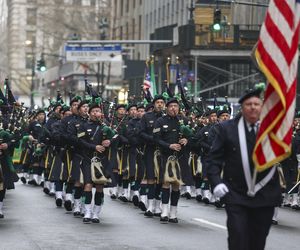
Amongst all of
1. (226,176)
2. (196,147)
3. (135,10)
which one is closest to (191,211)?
(196,147)

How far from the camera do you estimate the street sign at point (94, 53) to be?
43.2m

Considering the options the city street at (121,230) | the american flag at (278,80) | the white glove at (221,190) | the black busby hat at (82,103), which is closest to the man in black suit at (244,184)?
the white glove at (221,190)

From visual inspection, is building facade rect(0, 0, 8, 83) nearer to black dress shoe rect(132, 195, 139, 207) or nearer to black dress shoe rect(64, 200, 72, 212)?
black dress shoe rect(132, 195, 139, 207)

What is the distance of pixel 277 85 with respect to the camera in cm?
930

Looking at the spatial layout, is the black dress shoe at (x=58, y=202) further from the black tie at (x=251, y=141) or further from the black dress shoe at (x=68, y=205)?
the black tie at (x=251, y=141)

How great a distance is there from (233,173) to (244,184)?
16cm

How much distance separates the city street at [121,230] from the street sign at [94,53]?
2319cm

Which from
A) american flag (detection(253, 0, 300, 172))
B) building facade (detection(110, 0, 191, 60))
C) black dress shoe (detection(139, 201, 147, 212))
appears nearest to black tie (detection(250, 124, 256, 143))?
american flag (detection(253, 0, 300, 172))

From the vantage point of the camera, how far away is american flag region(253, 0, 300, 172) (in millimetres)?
9328

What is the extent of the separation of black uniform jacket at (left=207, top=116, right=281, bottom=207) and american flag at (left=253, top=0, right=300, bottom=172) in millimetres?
338

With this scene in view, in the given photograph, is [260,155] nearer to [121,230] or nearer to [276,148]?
[276,148]

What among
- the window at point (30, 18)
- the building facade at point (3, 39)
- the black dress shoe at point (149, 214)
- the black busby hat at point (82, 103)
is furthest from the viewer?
the window at point (30, 18)

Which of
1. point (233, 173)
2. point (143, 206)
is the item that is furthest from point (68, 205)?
point (233, 173)

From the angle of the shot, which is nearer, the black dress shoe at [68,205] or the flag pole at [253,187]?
the flag pole at [253,187]
